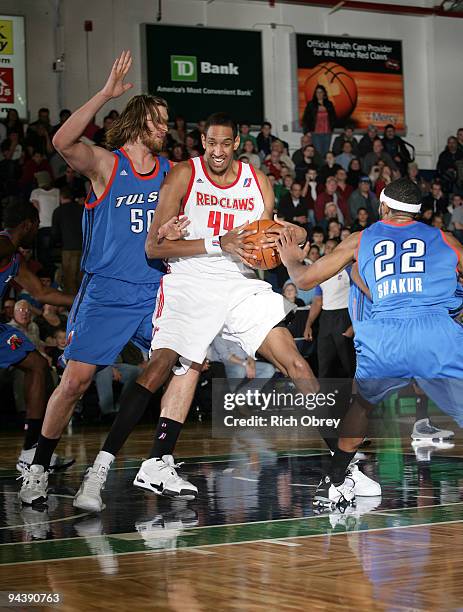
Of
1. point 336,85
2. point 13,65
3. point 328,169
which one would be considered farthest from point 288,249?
point 336,85

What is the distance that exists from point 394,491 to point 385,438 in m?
3.86

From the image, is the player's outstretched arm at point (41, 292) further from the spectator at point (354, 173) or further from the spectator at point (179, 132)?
the spectator at point (354, 173)

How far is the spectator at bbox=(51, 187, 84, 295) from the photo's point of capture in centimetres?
1425

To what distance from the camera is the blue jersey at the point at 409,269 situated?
4.96m

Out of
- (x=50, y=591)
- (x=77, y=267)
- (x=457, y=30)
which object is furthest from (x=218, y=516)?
(x=457, y=30)

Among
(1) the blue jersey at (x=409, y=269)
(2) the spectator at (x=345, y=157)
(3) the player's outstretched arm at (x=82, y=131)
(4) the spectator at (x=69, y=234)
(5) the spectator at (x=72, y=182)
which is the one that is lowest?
(1) the blue jersey at (x=409, y=269)

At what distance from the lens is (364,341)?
16.6 feet

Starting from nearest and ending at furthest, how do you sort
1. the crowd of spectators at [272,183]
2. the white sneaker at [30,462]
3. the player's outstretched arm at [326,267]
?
the player's outstretched arm at [326,267]
the white sneaker at [30,462]
the crowd of spectators at [272,183]

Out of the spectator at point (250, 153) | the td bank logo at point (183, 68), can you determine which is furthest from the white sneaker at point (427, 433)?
the td bank logo at point (183, 68)

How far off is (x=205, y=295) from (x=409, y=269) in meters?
1.29

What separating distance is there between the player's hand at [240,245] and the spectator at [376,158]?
45.1ft

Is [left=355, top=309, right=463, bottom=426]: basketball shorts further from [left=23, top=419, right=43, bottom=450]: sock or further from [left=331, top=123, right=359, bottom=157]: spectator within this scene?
[left=331, top=123, right=359, bottom=157]: spectator

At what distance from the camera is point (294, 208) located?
16.5 m

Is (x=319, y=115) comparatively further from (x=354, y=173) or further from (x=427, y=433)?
(x=427, y=433)
